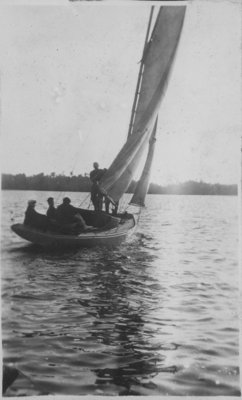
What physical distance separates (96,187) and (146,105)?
1.57m

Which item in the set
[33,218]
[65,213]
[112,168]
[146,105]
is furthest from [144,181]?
[33,218]

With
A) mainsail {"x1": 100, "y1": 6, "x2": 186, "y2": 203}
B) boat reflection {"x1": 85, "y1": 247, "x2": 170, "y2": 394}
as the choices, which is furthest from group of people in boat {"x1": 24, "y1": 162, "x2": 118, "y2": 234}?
boat reflection {"x1": 85, "y1": 247, "x2": 170, "y2": 394}

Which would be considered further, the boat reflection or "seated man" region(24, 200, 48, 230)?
"seated man" region(24, 200, 48, 230)

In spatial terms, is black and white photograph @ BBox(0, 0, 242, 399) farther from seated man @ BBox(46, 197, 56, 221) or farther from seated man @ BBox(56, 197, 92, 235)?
seated man @ BBox(56, 197, 92, 235)

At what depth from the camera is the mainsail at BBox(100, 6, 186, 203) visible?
6.75 meters

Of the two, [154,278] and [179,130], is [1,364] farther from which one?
[179,130]

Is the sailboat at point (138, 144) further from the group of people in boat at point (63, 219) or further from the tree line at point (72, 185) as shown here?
the tree line at point (72, 185)

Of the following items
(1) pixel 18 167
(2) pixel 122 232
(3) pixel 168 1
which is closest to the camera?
(3) pixel 168 1

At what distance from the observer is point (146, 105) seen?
745cm

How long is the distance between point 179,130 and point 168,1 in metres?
1.64

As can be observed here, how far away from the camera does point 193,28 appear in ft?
19.7

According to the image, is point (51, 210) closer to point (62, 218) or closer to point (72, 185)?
point (62, 218)

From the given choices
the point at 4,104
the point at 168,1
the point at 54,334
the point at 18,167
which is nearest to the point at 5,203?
the point at 18,167

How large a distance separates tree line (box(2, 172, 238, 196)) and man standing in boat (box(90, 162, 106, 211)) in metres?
0.11
